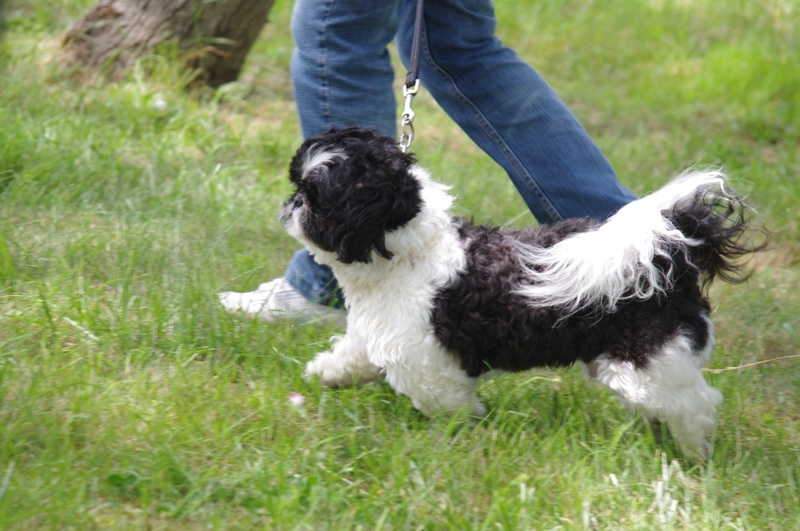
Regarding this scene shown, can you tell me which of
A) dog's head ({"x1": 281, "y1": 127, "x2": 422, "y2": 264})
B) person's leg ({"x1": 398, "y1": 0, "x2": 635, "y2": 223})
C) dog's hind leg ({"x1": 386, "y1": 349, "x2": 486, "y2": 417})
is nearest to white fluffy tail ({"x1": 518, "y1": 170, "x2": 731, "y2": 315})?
dog's hind leg ({"x1": 386, "y1": 349, "x2": 486, "y2": 417})

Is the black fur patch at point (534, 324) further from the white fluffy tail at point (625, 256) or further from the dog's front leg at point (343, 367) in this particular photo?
the dog's front leg at point (343, 367)

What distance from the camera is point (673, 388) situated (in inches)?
94.7

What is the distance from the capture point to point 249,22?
5.36m

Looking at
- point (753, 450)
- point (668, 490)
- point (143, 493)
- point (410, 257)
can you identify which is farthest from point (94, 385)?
point (753, 450)

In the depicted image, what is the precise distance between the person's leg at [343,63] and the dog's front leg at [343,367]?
788mm

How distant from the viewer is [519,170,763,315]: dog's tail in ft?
7.74

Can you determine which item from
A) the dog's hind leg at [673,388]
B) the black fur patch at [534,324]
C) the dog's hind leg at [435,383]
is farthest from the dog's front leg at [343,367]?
the dog's hind leg at [673,388]

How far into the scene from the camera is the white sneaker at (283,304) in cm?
312

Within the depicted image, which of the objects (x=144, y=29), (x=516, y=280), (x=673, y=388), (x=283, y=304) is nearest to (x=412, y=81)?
(x=516, y=280)

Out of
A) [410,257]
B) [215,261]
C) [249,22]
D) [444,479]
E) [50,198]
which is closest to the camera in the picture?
[444,479]

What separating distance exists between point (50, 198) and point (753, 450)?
2.83 metres

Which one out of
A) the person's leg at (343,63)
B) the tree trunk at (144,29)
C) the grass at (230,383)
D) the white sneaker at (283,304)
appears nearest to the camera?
the grass at (230,383)

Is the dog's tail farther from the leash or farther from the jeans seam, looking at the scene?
the jeans seam

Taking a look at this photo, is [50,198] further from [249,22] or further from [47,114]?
[249,22]
